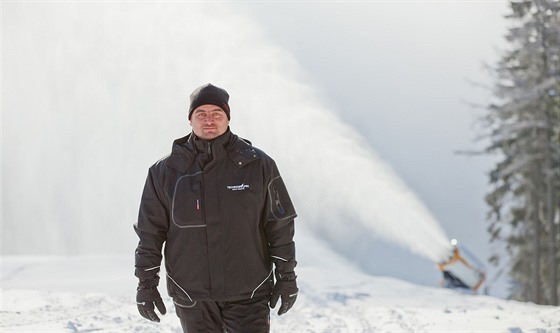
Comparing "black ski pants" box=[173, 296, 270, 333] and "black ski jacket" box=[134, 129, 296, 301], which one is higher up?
"black ski jacket" box=[134, 129, 296, 301]

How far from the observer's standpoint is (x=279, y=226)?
385cm

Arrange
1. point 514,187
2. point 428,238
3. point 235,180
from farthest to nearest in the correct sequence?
1. point 514,187
2. point 428,238
3. point 235,180

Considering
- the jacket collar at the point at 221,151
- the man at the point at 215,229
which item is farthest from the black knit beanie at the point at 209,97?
the jacket collar at the point at 221,151

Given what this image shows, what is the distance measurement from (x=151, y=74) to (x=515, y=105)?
50.7ft

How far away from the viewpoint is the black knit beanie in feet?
12.6

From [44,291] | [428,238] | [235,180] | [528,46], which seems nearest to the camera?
[235,180]

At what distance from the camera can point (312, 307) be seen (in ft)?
32.6

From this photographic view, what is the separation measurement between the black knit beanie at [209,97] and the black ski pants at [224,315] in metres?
1.15

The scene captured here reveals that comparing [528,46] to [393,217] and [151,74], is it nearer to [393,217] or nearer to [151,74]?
[393,217]

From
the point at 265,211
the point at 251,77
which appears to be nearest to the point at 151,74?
the point at 251,77

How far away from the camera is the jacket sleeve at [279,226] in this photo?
3.83 meters

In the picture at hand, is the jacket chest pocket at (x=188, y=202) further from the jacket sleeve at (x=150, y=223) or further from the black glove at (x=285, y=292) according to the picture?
the black glove at (x=285, y=292)

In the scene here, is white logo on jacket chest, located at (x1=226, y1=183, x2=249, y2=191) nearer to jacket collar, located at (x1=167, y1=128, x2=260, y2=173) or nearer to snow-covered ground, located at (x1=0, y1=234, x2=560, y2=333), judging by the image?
jacket collar, located at (x1=167, y1=128, x2=260, y2=173)

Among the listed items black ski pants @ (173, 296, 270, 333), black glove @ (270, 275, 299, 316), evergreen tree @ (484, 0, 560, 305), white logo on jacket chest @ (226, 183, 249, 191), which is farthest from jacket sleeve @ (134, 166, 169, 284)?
evergreen tree @ (484, 0, 560, 305)
